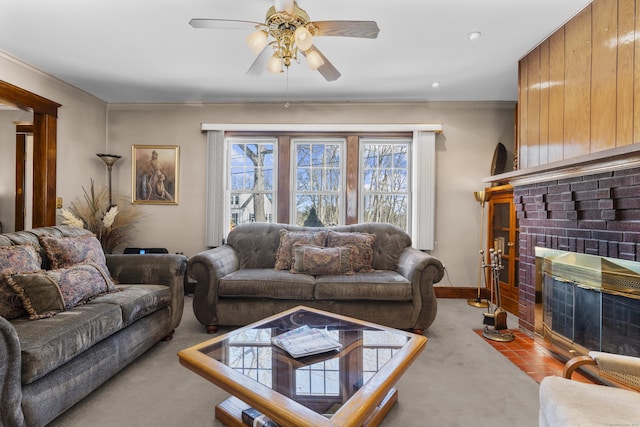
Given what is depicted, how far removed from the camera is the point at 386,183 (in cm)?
384

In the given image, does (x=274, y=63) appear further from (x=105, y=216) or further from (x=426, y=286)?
(x=105, y=216)

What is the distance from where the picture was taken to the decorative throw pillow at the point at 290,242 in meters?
2.92

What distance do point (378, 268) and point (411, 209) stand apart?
1.12 metres

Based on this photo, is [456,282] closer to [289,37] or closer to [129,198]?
[289,37]

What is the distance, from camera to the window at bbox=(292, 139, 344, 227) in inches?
151

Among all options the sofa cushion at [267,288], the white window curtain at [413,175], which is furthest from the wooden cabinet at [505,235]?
the sofa cushion at [267,288]

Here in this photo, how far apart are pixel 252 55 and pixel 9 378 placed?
105 inches

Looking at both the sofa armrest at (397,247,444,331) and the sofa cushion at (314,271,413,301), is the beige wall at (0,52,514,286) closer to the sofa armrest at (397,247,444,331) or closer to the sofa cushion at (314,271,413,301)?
the sofa armrest at (397,247,444,331)

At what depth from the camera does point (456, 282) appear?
3703 mm

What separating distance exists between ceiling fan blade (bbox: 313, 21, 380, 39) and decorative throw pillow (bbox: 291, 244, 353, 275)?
5.88ft

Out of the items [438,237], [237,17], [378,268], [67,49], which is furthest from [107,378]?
[438,237]

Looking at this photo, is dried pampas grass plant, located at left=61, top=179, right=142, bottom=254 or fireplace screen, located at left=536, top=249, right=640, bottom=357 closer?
fireplace screen, located at left=536, top=249, right=640, bottom=357

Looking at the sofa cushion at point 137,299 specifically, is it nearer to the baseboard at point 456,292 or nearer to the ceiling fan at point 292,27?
the ceiling fan at point 292,27

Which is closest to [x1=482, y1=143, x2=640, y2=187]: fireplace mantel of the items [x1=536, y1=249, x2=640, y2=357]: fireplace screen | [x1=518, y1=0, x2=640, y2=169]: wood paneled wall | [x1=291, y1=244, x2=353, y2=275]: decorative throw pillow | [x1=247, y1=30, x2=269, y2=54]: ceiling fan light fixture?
[x1=518, y1=0, x2=640, y2=169]: wood paneled wall
